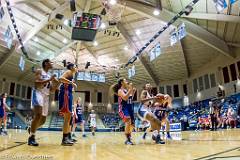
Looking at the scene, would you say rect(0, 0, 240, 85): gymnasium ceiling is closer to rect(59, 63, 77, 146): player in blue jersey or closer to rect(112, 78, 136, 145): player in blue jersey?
rect(112, 78, 136, 145): player in blue jersey

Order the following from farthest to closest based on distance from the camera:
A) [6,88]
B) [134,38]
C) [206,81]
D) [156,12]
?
[6,88] < [206,81] < [134,38] < [156,12]

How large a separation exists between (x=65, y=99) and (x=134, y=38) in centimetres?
1694

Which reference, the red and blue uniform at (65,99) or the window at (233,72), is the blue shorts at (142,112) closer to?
the red and blue uniform at (65,99)

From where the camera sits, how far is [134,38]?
21.1m

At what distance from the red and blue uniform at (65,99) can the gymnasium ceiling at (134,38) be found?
1060 centimetres

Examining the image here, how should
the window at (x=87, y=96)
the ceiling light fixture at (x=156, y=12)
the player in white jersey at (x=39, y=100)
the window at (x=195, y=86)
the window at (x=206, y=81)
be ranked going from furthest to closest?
the window at (x=87, y=96), the window at (x=195, y=86), the window at (x=206, y=81), the ceiling light fixture at (x=156, y=12), the player in white jersey at (x=39, y=100)

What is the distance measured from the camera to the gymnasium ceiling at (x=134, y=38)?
15570mm

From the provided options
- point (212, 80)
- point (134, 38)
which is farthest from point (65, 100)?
point (212, 80)

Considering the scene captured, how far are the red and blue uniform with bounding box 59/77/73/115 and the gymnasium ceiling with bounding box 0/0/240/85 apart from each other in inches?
417

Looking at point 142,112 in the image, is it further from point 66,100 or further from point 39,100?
point 39,100

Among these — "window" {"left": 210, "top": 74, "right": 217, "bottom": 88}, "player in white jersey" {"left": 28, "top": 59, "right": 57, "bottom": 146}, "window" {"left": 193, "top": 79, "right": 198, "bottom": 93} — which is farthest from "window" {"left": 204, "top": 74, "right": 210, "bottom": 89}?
"player in white jersey" {"left": 28, "top": 59, "right": 57, "bottom": 146}

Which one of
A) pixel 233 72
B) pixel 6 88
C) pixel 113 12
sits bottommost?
pixel 233 72

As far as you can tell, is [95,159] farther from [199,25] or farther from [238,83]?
[238,83]

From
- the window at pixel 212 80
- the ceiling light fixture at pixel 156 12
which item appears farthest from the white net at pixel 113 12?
the window at pixel 212 80
